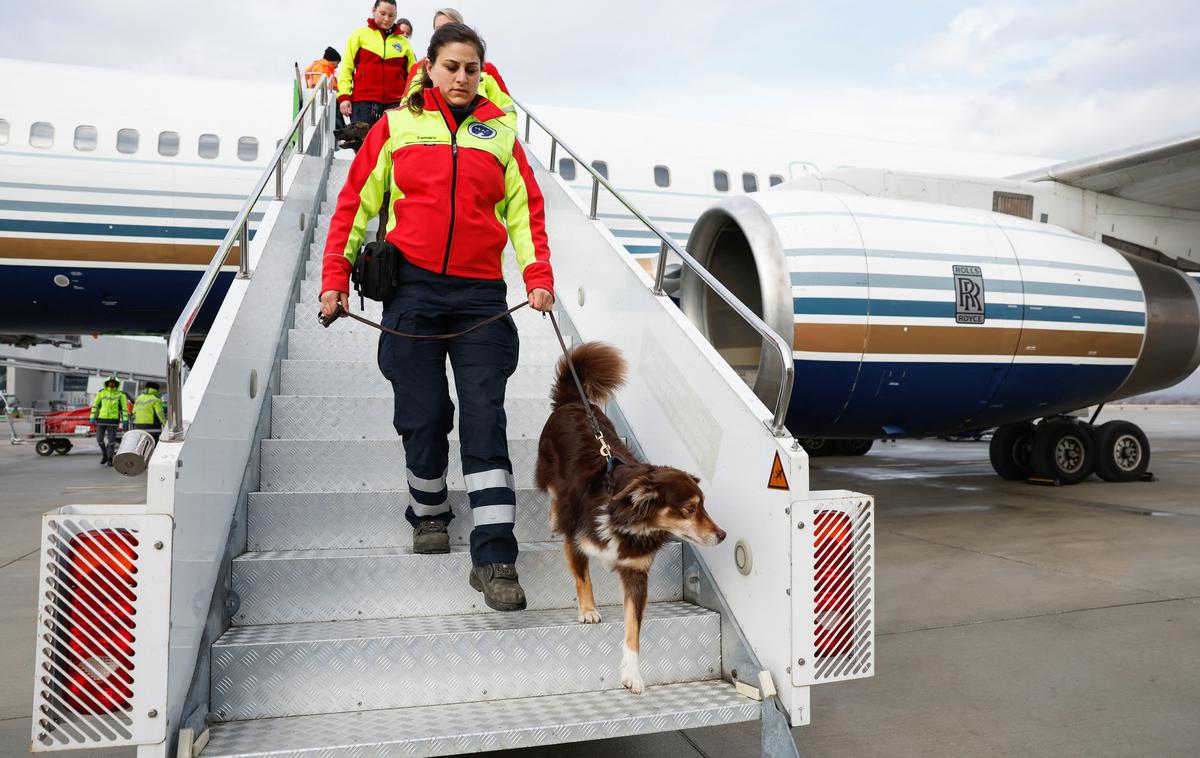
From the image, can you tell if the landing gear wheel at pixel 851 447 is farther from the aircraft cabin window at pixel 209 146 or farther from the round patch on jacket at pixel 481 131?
the round patch on jacket at pixel 481 131

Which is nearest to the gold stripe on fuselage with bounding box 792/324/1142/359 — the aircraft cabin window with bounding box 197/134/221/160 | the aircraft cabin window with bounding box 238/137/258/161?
the aircraft cabin window with bounding box 238/137/258/161

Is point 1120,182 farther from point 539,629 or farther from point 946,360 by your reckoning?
point 539,629

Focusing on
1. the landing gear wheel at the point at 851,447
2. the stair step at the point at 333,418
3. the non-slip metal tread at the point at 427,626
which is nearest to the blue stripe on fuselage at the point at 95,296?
the stair step at the point at 333,418

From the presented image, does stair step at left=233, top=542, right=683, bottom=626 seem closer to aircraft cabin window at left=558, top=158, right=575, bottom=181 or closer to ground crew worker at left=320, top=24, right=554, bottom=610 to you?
ground crew worker at left=320, top=24, right=554, bottom=610

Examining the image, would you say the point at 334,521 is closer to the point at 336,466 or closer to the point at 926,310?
the point at 336,466

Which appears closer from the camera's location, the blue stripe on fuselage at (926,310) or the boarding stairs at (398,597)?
the boarding stairs at (398,597)

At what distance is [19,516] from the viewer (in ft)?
23.4

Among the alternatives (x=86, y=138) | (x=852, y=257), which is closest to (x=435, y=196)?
(x=852, y=257)

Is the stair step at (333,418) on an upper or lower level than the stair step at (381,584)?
upper

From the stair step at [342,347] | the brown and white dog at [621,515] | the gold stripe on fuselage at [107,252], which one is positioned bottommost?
the brown and white dog at [621,515]

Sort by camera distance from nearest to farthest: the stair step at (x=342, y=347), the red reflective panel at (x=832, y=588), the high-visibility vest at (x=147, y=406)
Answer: the red reflective panel at (x=832, y=588), the stair step at (x=342, y=347), the high-visibility vest at (x=147, y=406)

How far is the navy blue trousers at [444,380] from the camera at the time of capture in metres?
2.75

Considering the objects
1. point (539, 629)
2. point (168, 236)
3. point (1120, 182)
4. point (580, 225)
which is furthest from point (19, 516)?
point (1120, 182)

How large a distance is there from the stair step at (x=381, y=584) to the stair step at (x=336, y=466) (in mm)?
461
